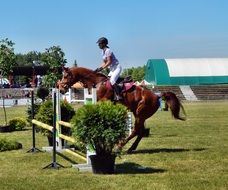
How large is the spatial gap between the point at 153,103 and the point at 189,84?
72.4 metres

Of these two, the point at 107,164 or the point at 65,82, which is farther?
the point at 65,82

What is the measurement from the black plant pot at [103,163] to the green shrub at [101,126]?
9 centimetres

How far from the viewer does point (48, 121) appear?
15.0m

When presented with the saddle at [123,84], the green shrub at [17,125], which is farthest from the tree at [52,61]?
the saddle at [123,84]

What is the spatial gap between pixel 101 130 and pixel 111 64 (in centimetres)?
401

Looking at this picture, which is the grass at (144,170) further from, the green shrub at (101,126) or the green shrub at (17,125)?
the green shrub at (17,125)

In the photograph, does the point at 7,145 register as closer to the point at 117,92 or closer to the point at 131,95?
the point at 117,92

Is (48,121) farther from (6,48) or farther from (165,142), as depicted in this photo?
(6,48)

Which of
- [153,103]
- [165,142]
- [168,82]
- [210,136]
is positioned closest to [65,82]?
[153,103]

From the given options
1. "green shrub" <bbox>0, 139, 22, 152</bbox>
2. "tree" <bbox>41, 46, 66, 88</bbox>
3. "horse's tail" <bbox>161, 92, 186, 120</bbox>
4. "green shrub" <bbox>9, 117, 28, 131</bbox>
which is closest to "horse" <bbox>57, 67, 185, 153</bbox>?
"horse's tail" <bbox>161, 92, 186, 120</bbox>

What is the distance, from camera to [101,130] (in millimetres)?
10133

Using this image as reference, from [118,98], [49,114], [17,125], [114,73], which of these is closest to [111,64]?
[114,73]

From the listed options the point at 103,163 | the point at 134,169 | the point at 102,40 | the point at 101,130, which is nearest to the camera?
the point at 101,130

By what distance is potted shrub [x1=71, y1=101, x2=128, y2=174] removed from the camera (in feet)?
33.2
